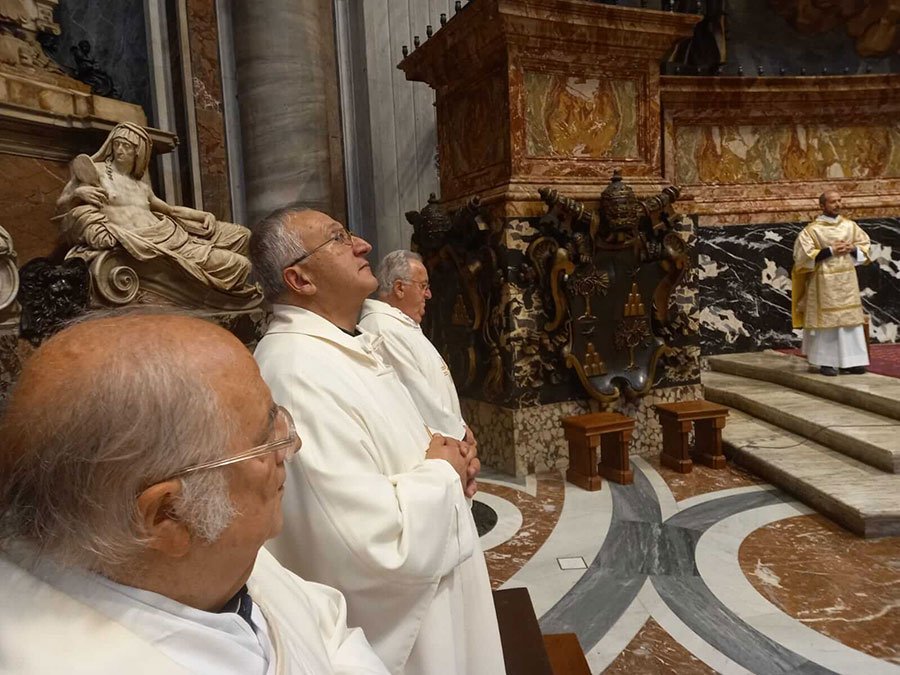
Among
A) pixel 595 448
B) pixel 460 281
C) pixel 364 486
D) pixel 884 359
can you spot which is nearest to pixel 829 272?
pixel 884 359

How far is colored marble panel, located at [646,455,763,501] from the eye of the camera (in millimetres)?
4707

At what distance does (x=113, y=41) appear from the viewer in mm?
6531

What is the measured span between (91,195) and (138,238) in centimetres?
46

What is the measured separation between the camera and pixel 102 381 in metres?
0.74

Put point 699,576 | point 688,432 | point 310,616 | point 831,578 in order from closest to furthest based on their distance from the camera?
point 310,616, point 831,578, point 699,576, point 688,432

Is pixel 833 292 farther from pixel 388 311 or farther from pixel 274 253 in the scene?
pixel 274 253

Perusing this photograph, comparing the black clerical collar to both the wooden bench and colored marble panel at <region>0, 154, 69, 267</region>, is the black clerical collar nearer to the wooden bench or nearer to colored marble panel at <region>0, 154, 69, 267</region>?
the wooden bench

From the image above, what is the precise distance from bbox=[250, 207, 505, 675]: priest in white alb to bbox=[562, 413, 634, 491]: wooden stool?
3.10 m

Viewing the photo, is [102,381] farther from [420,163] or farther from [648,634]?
[420,163]

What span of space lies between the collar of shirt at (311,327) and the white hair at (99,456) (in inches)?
37.5

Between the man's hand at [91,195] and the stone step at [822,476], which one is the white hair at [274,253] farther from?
the stone step at [822,476]

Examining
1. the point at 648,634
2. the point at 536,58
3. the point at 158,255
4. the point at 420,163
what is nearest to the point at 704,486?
the point at 648,634

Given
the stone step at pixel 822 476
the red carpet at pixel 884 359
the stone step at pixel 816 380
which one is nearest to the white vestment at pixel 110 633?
the stone step at pixel 822 476

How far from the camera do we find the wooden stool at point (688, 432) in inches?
200
